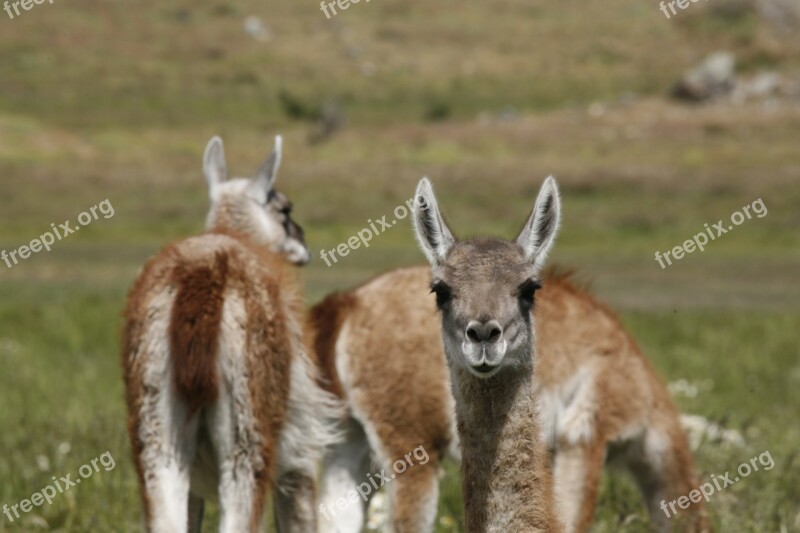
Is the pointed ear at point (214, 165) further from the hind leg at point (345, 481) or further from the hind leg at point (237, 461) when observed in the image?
the hind leg at point (237, 461)

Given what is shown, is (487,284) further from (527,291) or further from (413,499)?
(413,499)

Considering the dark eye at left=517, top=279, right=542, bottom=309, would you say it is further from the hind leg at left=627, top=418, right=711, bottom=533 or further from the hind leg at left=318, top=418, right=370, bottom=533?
the hind leg at left=627, top=418, right=711, bottom=533

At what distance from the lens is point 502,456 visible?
5332mm

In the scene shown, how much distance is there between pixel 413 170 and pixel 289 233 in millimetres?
38412

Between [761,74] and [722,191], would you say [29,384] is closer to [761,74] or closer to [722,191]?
[722,191]

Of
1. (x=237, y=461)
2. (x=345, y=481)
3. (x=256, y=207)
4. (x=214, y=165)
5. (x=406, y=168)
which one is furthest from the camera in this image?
(x=406, y=168)

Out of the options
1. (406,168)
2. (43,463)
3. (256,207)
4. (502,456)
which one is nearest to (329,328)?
(256,207)

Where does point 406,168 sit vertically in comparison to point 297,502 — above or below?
below

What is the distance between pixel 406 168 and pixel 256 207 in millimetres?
39271

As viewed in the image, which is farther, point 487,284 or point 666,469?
point 666,469

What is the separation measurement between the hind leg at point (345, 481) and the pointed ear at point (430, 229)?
7.62 ft

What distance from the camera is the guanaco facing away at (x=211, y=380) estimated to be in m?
6.23

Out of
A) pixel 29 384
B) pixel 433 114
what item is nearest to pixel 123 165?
pixel 433 114

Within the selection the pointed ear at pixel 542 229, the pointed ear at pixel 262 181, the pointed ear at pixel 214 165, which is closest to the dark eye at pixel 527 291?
the pointed ear at pixel 542 229
